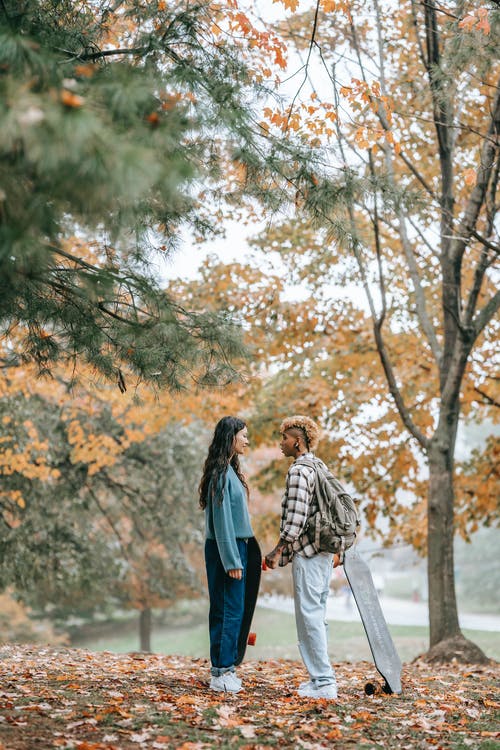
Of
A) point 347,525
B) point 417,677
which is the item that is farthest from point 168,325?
point 417,677

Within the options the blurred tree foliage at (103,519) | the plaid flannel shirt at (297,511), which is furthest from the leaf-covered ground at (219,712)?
the blurred tree foliage at (103,519)

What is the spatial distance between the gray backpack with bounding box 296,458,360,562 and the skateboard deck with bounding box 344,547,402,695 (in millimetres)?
249

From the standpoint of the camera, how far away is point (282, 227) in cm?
1126

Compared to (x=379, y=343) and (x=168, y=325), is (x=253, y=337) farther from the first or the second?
(x=168, y=325)

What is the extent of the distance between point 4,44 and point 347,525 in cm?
355

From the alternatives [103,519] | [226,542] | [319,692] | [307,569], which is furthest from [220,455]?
[103,519]

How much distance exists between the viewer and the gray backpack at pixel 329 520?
17.2ft

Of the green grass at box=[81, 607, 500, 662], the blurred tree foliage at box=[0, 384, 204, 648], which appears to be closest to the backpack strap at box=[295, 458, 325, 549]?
the blurred tree foliage at box=[0, 384, 204, 648]

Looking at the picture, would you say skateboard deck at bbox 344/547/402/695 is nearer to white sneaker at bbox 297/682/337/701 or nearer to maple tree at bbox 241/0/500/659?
white sneaker at bbox 297/682/337/701

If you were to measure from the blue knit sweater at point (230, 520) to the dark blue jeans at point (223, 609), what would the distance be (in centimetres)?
12

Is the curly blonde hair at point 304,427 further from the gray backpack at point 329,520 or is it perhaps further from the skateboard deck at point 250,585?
the skateboard deck at point 250,585

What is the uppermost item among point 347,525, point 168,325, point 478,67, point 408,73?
point 408,73

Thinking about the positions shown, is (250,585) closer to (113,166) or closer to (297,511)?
(297,511)

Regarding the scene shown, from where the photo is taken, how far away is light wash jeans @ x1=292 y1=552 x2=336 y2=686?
5.18 metres
